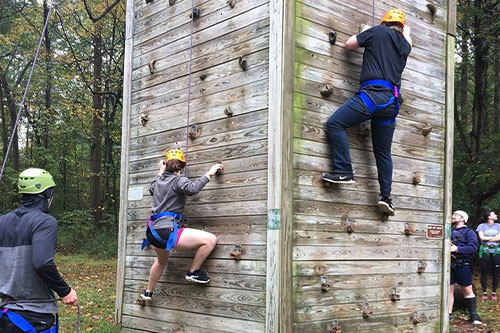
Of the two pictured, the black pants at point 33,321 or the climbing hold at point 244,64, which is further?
the climbing hold at point 244,64

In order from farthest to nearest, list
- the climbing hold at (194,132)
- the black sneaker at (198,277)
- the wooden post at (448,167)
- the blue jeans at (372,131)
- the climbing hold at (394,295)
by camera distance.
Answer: the wooden post at (448,167) < the climbing hold at (194,132) < the climbing hold at (394,295) < the black sneaker at (198,277) < the blue jeans at (372,131)

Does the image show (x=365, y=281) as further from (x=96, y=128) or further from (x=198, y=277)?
(x=96, y=128)

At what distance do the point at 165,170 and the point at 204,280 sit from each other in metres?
1.35

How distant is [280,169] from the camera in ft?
17.6

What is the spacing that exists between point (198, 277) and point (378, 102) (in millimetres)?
2817

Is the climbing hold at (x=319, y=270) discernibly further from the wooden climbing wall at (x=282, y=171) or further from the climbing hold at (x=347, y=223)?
the climbing hold at (x=347, y=223)

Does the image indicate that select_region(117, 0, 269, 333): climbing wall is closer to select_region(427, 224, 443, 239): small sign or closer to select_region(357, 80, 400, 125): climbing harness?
select_region(357, 80, 400, 125): climbing harness

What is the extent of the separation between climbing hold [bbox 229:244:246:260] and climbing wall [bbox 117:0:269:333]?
6 centimetres

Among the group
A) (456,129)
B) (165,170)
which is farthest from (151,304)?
(456,129)

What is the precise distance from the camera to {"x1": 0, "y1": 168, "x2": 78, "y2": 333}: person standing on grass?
381 centimetres

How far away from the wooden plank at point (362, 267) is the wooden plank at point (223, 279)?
17.3 inches

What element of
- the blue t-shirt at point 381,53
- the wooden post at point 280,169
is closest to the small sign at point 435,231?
the blue t-shirt at point 381,53

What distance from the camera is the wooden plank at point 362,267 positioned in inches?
215

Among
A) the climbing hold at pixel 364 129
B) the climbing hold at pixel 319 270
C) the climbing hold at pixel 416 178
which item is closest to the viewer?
the climbing hold at pixel 319 270
